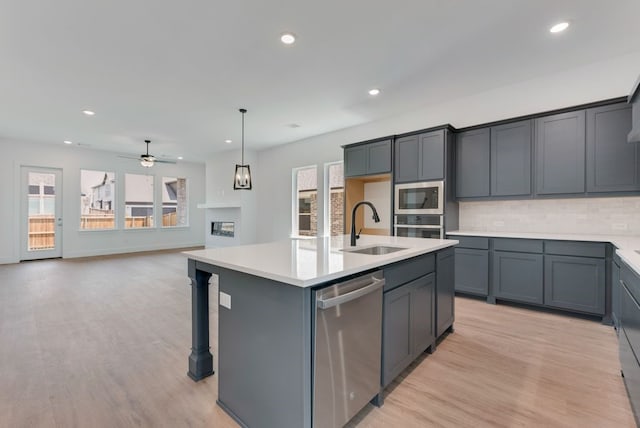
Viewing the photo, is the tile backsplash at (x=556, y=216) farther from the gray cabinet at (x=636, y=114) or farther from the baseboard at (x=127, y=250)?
the baseboard at (x=127, y=250)

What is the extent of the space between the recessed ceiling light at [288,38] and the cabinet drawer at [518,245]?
129 inches

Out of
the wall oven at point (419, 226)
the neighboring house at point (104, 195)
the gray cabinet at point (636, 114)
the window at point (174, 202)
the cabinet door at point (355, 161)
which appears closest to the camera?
the gray cabinet at point (636, 114)

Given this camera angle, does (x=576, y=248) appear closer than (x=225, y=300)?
No

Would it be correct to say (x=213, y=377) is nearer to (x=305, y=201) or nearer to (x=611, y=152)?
(x=611, y=152)

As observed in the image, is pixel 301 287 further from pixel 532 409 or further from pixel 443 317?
pixel 443 317

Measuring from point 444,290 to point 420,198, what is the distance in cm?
188

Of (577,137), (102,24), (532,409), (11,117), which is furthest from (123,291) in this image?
(577,137)

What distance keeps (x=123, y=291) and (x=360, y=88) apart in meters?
4.57

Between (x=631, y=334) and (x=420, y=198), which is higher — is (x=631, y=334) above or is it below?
below

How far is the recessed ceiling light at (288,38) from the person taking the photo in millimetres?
2770

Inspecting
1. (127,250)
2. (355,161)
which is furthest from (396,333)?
(127,250)

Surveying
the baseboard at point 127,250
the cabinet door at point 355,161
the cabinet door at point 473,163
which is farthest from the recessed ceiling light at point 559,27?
the baseboard at point 127,250

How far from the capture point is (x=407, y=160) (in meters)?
4.39

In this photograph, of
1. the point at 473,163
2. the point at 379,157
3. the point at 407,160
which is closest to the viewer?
the point at 473,163
